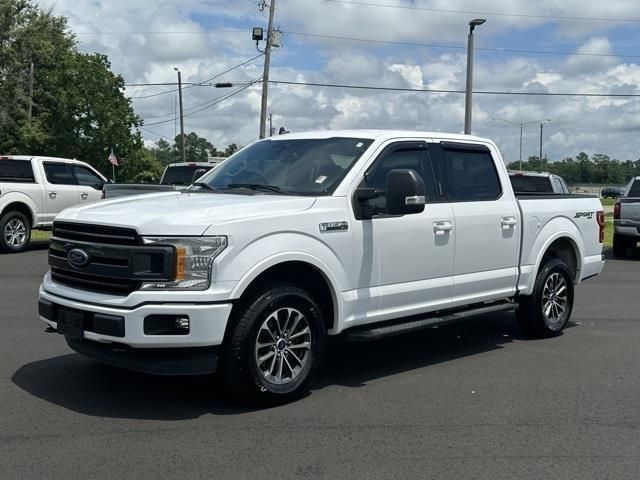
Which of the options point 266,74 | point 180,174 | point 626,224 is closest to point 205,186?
point 180,174

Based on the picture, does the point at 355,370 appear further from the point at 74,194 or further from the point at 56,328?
the point at 74,194

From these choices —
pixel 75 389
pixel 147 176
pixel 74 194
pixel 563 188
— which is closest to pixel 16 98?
pixel 147 176

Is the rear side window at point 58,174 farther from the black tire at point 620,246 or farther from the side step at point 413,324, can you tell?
the black tire at point 620,246

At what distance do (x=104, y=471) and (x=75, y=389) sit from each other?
1.63 meters

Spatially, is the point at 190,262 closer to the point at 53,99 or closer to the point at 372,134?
the point at 372,134

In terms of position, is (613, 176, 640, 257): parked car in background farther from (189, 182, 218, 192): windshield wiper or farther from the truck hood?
the truck hood

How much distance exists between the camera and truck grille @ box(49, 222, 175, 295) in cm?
480

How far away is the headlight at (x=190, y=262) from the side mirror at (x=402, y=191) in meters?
1.53

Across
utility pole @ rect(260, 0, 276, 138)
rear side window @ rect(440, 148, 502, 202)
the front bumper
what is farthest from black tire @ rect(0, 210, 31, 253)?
utility pole @ rect(260, 0, 276, 138)

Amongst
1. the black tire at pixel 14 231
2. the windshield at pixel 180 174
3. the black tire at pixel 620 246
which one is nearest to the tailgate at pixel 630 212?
the black tire at pixel 620 246

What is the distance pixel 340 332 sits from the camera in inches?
227

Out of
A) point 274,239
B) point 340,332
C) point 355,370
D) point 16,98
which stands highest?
point 16,98

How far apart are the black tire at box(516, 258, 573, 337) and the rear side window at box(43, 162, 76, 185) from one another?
11.8 meters

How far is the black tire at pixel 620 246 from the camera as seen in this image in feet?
53.3
